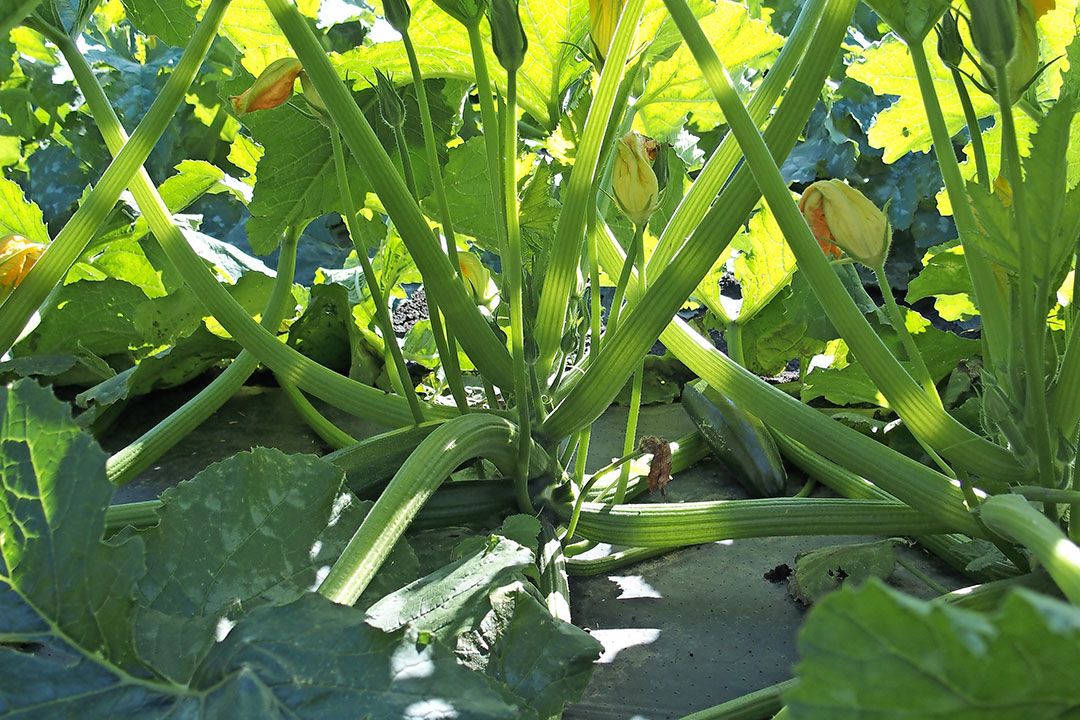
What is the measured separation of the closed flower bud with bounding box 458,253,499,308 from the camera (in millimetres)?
1521

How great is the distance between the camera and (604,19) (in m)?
1.15

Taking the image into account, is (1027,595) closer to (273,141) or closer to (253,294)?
(273,141)

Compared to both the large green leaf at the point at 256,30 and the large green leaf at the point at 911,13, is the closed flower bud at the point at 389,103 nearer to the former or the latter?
the large green leaf at the point at 256,30

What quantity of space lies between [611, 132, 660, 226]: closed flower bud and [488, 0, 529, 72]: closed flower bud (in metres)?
0.25

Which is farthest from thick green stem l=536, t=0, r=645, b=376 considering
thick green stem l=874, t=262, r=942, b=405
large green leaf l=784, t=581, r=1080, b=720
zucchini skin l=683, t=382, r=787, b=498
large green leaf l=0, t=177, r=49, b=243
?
large green leaf l=0, t=177, r=49, b=243

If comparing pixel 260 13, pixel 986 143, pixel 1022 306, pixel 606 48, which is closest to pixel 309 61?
pixel 606 48

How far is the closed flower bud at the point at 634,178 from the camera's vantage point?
1181mm

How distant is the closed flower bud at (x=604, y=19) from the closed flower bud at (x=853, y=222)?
0.92ft

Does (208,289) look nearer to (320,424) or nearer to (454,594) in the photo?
(320,424)

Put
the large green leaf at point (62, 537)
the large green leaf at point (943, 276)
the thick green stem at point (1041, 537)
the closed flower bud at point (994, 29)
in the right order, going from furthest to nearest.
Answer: the large green leaf at point (943, 276) → the closed flower bud at point (994, 29) → the large green leaf at point (62, 537) → the thick green stem at point (1041, 537)

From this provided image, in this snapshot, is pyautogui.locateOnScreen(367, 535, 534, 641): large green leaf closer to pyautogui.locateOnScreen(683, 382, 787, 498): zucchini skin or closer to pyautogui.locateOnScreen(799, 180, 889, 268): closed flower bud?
pyautogui.locateOnScreen(799, 180, 889, 268): closed flower bud

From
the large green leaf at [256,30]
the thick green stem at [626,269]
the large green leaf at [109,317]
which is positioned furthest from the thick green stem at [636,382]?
the large green leaf at [109,317]

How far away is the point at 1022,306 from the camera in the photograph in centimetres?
96

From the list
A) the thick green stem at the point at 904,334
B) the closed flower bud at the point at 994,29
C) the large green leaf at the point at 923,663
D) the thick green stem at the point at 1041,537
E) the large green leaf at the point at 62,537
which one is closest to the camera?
the large green leaf at the point at 923,663
